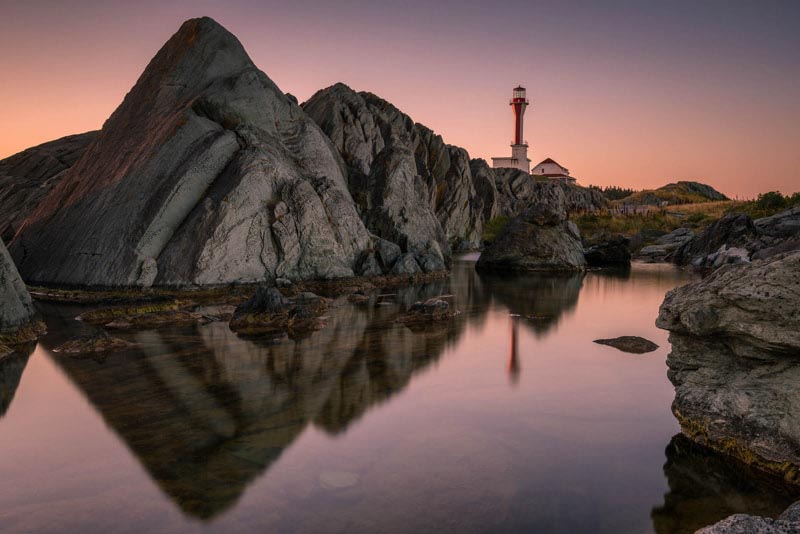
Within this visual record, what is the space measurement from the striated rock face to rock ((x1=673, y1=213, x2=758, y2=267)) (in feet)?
116

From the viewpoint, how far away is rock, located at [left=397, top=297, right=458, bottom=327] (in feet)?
78.0

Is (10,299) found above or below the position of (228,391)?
above

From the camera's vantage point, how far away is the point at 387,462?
979cm

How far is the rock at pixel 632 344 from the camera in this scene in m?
18.8

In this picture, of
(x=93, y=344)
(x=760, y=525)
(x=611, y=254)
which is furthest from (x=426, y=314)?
(x=611, y=254)

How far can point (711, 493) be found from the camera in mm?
8461

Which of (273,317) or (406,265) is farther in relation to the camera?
(406,265)


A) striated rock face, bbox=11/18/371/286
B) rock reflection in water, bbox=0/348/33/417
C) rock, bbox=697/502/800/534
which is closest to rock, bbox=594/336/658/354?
rock, bbox=697/502/800/534

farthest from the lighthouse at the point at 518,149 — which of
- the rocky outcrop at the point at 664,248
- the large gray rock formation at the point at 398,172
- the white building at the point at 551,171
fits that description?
the rocky outcrop at the point at 664,248

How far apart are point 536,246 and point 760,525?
46.6m

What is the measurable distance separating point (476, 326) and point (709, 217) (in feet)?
270

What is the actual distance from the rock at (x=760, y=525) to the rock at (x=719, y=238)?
168 feet

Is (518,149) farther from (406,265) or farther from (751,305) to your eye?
(751,305)

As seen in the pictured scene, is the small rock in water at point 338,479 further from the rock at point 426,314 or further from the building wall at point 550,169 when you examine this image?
the building wall at point 550,169
